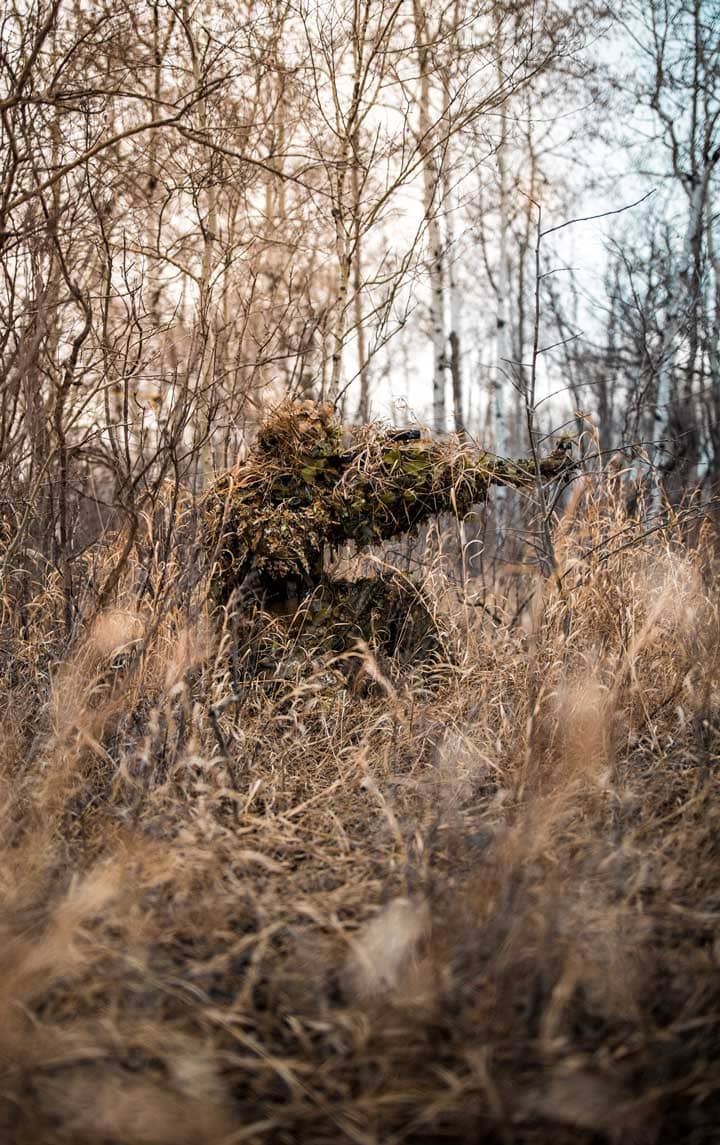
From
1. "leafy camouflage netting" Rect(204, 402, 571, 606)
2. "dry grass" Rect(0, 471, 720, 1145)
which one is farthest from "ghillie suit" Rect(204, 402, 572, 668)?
"dry grass" Rect(0, 471, 720, 1145)

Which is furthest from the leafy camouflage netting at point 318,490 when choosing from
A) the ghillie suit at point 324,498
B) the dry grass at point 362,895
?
the dry grass at point 362,895

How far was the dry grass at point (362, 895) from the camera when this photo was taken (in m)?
1.32

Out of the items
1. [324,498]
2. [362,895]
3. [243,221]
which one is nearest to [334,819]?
[362,895]

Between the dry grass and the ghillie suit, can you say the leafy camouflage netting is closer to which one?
the ghillie suit

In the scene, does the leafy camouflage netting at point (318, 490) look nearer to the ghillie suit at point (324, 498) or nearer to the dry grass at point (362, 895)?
the ghillie suit at point (324, 498)

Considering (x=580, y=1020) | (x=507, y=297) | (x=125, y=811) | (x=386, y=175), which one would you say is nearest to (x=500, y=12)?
(x=386, y=175)

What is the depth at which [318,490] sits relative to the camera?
11.5 ft

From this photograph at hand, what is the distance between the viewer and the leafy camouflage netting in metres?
3.45

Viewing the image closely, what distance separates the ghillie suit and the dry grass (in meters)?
0.38

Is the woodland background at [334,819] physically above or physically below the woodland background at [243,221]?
below

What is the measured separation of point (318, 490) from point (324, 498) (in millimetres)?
47

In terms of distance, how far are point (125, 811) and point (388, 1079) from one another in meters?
1.13

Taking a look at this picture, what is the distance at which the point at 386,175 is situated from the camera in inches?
164

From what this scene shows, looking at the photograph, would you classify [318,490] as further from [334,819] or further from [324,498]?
[334,819]
